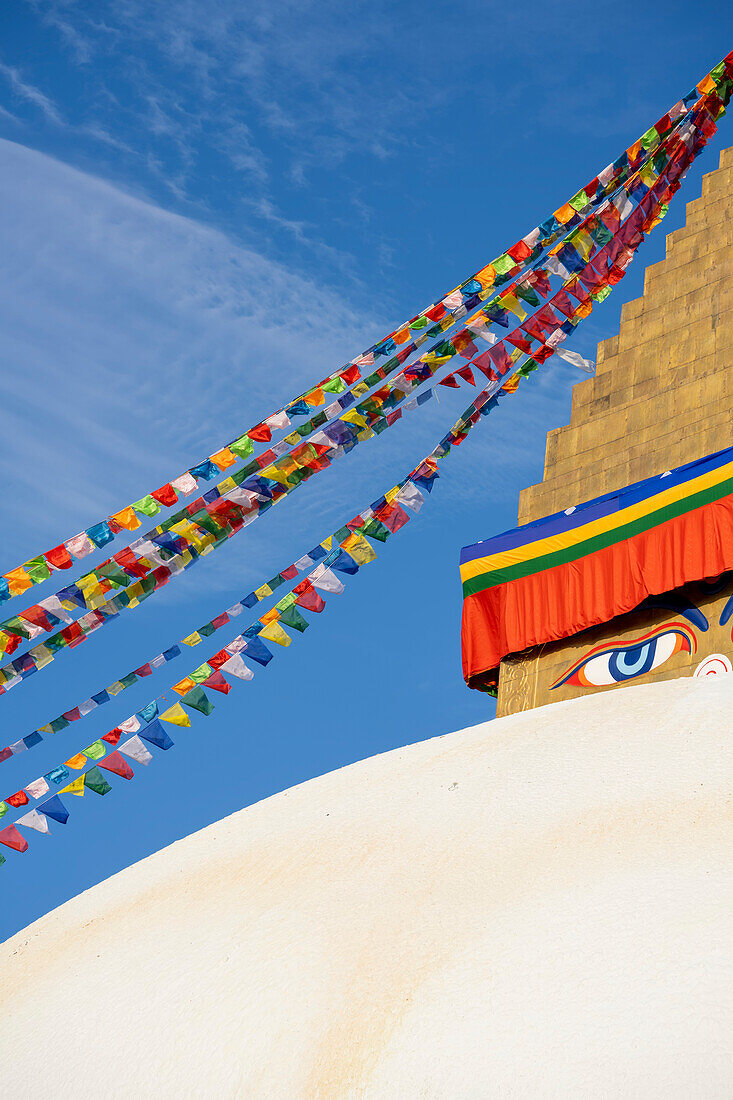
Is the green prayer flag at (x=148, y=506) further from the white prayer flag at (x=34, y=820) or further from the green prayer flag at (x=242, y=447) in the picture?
the white prayer flag at (x=34, y=820)

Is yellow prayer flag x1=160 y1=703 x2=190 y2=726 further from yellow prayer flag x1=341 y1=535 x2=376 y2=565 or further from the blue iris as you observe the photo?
the blue iris

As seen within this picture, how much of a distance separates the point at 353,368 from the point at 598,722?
3.45 m

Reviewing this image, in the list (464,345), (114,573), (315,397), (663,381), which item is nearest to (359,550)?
(315,397)

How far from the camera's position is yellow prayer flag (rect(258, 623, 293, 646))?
10.1m

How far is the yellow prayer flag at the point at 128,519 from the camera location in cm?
879

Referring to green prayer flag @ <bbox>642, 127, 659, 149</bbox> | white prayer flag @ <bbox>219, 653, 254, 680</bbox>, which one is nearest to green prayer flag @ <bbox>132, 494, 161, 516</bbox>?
white prayer flag @ <bbox>219, 653, 254, 680</bbox>

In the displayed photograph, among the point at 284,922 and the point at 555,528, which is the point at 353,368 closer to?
the point at 555,528

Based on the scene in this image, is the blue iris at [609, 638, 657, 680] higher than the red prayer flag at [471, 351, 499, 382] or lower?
lower

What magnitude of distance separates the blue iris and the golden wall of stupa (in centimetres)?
18

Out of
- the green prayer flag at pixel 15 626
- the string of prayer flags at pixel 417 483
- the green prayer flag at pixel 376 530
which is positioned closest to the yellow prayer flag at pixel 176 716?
the string of prayer flags at pixel 417 483

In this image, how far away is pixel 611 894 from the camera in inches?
236

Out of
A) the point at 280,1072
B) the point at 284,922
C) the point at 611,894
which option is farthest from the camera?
the point at 284,922

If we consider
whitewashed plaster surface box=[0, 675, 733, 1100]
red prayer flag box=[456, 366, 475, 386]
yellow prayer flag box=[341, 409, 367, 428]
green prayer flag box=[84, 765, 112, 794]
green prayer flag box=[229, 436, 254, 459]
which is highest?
red prayer flag box=[456, 366, 475, 386]

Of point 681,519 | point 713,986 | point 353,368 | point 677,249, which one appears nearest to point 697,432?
point 681,519
